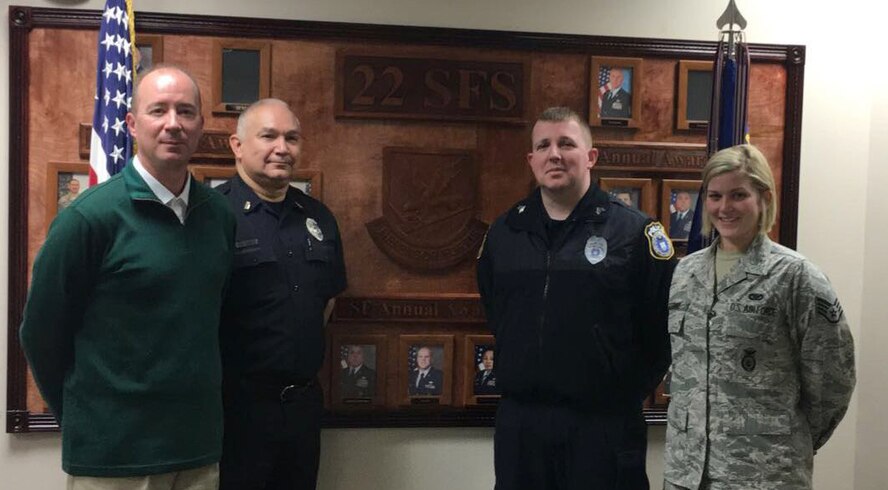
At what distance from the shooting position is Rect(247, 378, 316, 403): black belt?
7.74ft

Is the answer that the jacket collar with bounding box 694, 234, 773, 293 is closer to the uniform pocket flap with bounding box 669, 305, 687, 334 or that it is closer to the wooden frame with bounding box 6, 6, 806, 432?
the uniform pocket flap with bounding box 669, 305, 687, 334

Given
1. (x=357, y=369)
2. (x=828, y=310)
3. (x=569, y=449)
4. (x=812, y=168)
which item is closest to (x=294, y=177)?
(x=357, y=369)

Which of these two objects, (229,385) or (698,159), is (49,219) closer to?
(229,385)

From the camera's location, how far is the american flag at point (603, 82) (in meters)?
2.96

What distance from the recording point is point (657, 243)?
7.82ft

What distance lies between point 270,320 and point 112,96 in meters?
0.95

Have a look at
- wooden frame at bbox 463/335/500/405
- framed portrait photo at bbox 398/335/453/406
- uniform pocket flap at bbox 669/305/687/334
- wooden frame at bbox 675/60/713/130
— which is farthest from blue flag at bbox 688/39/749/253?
Result: framed portrait photo at bbox 398/335/453/406

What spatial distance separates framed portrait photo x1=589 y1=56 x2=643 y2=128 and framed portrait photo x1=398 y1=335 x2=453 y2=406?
1.09m

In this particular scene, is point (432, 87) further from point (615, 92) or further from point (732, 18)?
point (732, 18)

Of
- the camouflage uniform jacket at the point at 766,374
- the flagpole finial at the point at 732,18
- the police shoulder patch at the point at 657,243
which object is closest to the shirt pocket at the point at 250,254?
the police shoulder patch at the point at 657,243

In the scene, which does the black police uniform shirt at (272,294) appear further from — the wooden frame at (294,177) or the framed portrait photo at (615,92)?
the framed portrait photo at (615,92)

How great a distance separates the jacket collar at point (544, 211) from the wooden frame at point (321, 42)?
0.59m

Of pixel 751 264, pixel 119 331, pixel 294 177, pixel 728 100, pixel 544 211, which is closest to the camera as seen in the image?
pixel 119 331

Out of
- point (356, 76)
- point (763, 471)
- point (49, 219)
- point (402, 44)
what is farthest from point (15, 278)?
point (763, 471)
